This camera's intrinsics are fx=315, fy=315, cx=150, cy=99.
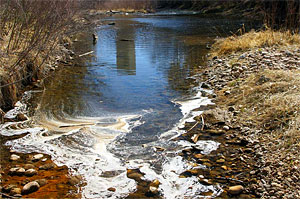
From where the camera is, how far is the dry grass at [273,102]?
3.75 m

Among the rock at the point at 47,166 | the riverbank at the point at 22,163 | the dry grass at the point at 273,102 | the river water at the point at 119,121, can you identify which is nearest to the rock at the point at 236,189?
the river water at the point at 119,121

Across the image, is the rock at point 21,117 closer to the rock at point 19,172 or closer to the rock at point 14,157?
the rock at point 14,157

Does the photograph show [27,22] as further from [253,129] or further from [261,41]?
[261,41]

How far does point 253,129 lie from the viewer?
13.7 feet

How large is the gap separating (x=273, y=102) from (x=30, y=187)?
131 inches

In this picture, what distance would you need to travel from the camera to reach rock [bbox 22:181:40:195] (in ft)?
9.64

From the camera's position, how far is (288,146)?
3.44 metres

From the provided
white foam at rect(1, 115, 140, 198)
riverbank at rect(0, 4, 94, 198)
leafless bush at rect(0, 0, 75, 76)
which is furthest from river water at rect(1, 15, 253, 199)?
leafless bush at rect(0, 0, 75, 76)

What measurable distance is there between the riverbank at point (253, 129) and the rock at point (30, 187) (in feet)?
5.07

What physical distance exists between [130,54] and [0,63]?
553cm

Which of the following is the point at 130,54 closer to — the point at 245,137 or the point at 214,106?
the point at 214,106

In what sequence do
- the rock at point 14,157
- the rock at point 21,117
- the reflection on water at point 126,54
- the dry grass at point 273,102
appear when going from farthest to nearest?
1. the reflection on water at point 126,54
2. the rock at point 21,117
3. the dry grass at point 273,102
4. the rock at point 14,157

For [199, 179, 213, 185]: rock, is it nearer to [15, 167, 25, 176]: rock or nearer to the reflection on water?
[15, 167, 25, 176]: rock

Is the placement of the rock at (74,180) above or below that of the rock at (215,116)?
below
